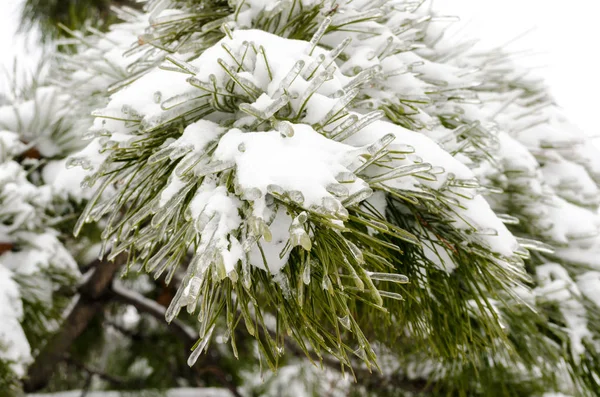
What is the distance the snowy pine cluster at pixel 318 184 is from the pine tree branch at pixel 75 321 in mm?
298

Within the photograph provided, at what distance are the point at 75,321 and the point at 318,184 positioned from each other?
1135 millimetres

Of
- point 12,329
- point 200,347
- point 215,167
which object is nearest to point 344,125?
point 215,167

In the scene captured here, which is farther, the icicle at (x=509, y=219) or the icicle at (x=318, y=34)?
the icicle at (x=509, y=219)

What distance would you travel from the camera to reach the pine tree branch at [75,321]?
1145 millimetres

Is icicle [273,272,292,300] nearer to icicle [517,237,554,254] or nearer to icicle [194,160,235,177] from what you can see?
icicle [194,160,235,177]

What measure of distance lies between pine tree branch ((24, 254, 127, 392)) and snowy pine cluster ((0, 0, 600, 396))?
0.30 m

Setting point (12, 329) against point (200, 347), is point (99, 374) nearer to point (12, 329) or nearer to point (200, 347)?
point (12, 329)

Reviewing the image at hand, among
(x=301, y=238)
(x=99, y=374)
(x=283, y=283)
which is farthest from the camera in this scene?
(x=99, y=374)

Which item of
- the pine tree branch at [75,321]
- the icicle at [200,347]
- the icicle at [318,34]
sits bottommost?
the pine tree branch at [75,321]

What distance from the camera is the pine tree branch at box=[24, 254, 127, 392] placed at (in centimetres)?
114

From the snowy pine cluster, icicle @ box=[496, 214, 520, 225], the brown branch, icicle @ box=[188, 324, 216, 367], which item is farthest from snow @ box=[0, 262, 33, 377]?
the brown branch

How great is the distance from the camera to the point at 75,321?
4.03 feet

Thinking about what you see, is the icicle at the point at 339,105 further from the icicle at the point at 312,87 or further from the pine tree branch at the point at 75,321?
the pine tree branch at the point at 75,321

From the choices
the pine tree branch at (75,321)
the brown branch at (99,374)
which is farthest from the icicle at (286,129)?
the brown branch at (99,374)
